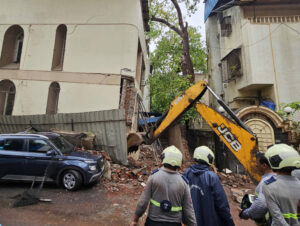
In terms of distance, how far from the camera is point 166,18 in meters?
15.5

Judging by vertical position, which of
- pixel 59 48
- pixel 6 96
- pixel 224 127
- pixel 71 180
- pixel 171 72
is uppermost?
pixel 59 48

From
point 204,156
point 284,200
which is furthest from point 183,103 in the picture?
point 284,200

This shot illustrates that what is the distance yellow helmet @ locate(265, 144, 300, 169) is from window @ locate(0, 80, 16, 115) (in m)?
14.8

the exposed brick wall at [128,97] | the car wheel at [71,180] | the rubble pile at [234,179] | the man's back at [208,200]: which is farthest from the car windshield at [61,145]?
the rubble pile at [234,179]

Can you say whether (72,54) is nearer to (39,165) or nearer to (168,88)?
(168,88)

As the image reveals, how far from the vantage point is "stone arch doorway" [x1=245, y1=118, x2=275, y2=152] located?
7.98 m

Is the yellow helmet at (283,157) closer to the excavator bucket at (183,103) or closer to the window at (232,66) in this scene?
the excavator bucket at (183,103)

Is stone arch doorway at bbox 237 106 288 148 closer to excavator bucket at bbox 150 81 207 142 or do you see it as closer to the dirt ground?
excavator bucket at bbox 150 81 207 142

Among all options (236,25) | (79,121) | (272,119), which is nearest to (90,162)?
(79,121)

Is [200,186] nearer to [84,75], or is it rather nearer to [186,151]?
[186,151]

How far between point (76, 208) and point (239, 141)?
4.76m

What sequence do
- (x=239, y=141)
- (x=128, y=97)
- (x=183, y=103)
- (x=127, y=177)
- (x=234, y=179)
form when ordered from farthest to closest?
1. (x=128, y=97)
2. (x=234, y=179)
3. (x=127, y=177)
4. (x=183, y=103)
5. (x=239, y=141)

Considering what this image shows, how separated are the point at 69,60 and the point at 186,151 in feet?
29.7

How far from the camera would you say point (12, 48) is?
1198 centimetres
